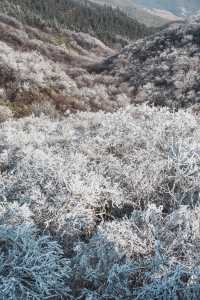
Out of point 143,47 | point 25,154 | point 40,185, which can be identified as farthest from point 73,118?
point 143,47

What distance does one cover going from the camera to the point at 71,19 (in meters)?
98.8

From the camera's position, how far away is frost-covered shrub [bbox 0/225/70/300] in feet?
21.5

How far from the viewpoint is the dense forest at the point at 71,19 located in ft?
254

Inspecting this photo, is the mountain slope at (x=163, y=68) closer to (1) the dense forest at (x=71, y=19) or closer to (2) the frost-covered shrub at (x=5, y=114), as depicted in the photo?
(2) the frost-covered shrub at (x=5, y=114)

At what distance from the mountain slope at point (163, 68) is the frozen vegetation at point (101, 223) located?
1521cm

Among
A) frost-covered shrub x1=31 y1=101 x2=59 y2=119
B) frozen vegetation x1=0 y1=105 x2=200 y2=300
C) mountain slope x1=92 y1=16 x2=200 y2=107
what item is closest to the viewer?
frozen vegetation x1=0 y1=105 x2=200 y2=300

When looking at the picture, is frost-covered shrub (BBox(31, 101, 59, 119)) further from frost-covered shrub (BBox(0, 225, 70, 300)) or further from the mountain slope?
frost-covered shrub (BBox(0, 225, 70, 300))

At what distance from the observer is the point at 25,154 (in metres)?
11.3

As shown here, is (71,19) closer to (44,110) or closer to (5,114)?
(44,110)

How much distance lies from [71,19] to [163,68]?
71.7 metres

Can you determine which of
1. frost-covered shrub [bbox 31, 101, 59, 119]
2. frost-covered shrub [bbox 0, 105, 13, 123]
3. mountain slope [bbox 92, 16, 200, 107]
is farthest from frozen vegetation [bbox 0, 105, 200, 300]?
mountain slope [bbox 92, 16, 200, 107]

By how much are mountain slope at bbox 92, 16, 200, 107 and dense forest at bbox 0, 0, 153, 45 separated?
36464 mm

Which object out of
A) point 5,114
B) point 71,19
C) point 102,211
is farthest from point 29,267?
point 71,19

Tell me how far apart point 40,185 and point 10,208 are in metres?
1.47
